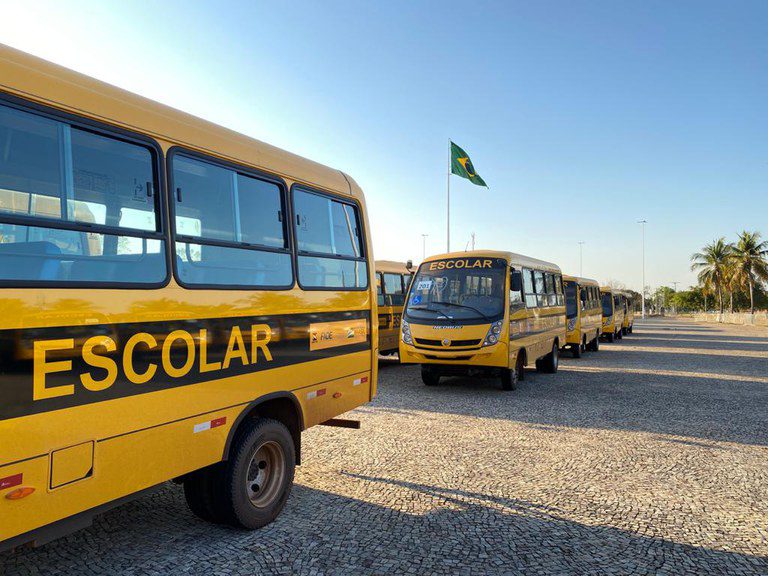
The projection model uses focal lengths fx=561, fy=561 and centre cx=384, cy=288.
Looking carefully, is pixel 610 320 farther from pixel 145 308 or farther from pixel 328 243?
pixel 145 308

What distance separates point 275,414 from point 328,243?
1751 mm

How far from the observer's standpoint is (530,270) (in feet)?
43.4

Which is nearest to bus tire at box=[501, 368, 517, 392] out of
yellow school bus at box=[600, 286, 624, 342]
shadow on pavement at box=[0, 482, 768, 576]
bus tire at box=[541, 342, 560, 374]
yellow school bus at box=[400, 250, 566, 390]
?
yellow school bus at box=[400, 250, 566, 390]

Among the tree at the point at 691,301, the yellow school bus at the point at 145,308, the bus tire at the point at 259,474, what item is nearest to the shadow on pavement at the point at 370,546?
the bus tire at the point at 259,474

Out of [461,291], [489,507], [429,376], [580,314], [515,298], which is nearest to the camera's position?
[489,507]

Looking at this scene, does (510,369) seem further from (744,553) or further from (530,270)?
(744,553)

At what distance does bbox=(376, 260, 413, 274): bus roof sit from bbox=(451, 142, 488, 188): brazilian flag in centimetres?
1147

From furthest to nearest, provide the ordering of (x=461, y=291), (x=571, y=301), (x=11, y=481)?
1. (x=571, y=301)
2. (x=461, y=291)
3. (x=11, y=481)

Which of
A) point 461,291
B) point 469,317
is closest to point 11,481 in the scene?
point 469,317

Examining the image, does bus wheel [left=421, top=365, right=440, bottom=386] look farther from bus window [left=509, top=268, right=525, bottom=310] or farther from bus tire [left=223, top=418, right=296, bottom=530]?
bus tire [left=223, top=418, right=296, bottom=530]

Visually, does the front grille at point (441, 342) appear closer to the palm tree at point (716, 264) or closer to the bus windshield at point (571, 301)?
Answer: the bus windshield at point (571, 301)

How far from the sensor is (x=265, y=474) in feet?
15.3

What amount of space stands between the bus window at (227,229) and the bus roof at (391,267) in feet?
36.3

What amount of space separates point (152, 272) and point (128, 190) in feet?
1.74
